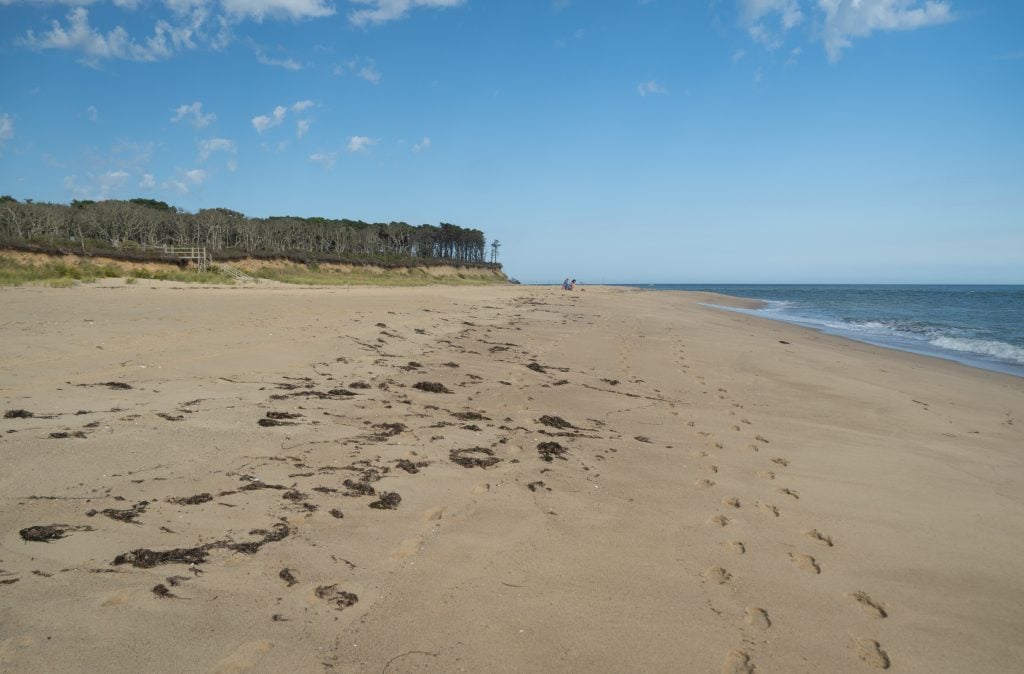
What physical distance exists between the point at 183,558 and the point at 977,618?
159 inches

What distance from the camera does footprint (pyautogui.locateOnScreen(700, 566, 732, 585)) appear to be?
3.02m

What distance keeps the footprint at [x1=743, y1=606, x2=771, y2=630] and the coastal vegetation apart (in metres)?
19.2

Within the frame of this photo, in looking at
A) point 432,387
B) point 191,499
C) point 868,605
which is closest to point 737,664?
point 868,605

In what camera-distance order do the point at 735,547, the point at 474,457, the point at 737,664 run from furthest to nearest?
the point at 474,457
the point at 735,547
the point at 737,664

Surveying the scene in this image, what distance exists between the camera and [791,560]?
3.31 m

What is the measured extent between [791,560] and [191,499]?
359cm

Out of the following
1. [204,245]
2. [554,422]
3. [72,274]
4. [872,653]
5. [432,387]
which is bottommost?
[872,653]

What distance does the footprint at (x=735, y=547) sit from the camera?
336cm

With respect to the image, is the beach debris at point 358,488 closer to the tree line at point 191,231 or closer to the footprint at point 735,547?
the footprint at point 735,547

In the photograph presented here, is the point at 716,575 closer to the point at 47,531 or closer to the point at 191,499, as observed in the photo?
the point at 191,499

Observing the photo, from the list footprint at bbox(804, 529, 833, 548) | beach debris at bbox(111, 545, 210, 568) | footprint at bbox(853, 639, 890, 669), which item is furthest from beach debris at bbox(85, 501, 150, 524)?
footprint at bbox(804, 529, 833, 548)

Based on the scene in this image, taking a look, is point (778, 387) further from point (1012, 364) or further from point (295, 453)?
point (1012, 364)

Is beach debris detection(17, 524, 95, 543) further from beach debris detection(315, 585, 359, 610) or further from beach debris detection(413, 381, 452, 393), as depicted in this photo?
beach debris detection(413, 381, 452, 393)

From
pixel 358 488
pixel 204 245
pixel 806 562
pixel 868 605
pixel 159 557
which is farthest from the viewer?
pixel 204 245
